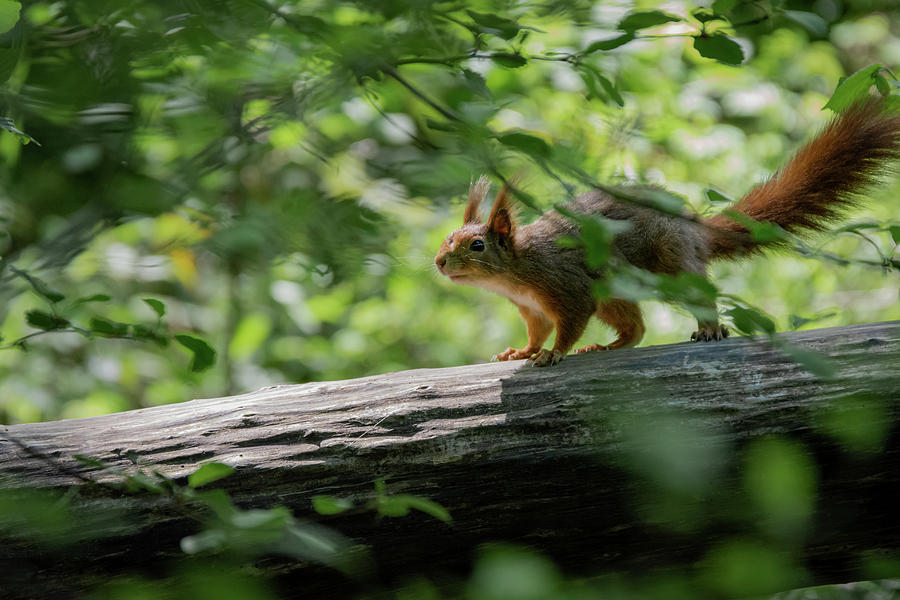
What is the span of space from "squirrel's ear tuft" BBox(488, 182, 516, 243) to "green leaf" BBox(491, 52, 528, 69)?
1064mm

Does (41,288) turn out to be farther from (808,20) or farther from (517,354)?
(517,354)

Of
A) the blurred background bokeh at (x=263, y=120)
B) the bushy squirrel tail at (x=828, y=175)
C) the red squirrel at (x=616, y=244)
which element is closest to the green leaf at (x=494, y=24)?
the blurred background bokeh at (x=263, y=120)

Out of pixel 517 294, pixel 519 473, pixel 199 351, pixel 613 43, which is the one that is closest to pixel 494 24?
pixel 613 43

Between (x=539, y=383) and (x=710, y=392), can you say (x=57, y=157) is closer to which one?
(x=539, y=383)

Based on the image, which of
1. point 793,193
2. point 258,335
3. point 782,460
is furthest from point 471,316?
point 782,460

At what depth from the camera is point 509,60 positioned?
31.9 inches

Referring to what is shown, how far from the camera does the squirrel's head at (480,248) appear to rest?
1924 millimetres

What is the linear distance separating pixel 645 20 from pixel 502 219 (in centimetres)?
123

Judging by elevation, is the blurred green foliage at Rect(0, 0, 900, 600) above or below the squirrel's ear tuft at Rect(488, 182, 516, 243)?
above

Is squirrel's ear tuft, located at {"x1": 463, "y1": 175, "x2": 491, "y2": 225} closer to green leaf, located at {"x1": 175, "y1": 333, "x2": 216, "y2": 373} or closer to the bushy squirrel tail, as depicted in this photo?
the bushy squirrel tail

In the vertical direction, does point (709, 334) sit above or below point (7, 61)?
below

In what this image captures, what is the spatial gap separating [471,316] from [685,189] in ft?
3.15

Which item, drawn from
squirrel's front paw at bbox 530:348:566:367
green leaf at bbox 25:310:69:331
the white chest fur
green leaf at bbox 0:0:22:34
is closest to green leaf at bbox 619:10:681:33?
green leaf at bbox 0:0:22:34

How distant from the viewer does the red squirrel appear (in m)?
1.70
